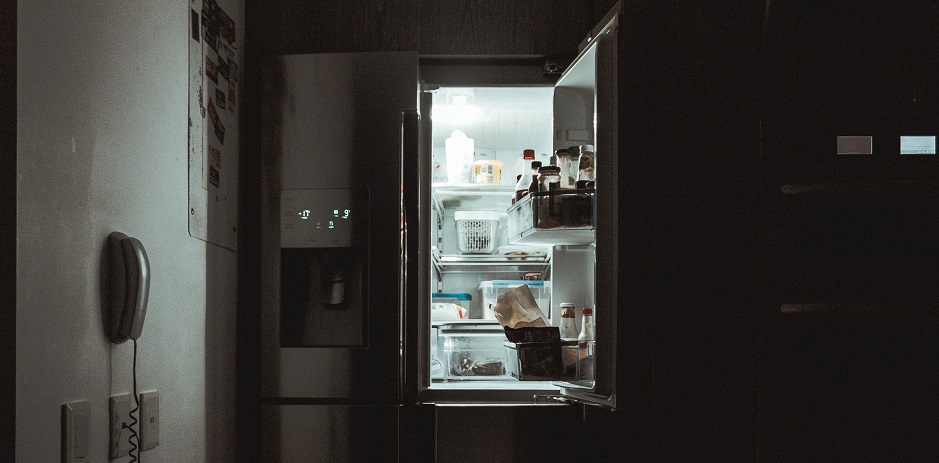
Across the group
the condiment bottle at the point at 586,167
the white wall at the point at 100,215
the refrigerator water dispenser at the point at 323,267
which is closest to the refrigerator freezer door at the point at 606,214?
the condiment bottle at the point at 586,167

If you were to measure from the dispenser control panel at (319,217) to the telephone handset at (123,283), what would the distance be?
2.62ft

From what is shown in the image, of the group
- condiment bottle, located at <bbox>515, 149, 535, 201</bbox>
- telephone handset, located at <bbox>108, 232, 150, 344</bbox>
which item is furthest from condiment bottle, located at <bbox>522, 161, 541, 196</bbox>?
telephone handset, located at <bbox>108, 232, 150, 344</bbox>

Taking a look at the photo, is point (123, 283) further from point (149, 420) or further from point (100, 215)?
point (149, 420)

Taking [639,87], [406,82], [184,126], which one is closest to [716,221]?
[639,87]

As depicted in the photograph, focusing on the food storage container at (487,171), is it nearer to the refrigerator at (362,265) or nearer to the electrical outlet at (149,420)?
the refrigerator at (362,265)

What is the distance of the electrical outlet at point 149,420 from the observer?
1.56 metres

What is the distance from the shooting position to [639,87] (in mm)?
1520

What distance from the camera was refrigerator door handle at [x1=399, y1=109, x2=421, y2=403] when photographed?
216 centimetres

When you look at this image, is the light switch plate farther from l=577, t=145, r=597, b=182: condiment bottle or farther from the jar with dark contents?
l=577, t=145, r=597, b=182: condiment bottle

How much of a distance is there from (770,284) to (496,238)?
43.6 inches

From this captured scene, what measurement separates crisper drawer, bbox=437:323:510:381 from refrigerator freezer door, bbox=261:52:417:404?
0.28 metres

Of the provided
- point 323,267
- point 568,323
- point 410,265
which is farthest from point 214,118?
point 568,323

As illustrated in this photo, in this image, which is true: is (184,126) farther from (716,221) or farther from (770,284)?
(770,284)
